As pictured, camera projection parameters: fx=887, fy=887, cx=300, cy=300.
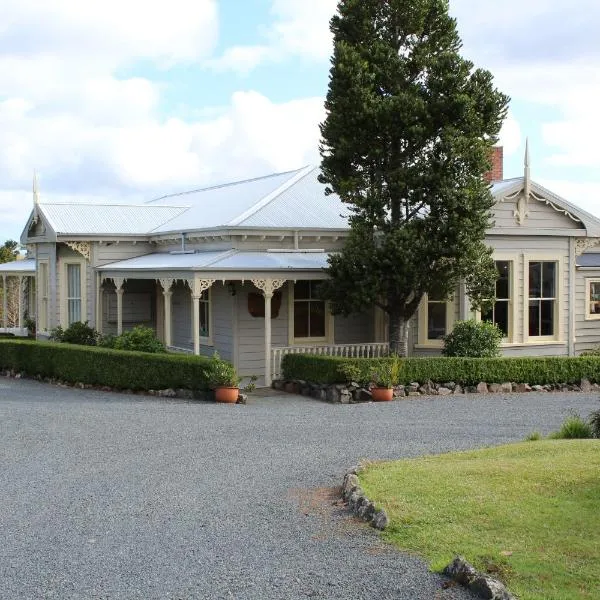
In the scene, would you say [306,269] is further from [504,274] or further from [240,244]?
[504,274]

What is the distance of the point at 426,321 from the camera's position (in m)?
21.3

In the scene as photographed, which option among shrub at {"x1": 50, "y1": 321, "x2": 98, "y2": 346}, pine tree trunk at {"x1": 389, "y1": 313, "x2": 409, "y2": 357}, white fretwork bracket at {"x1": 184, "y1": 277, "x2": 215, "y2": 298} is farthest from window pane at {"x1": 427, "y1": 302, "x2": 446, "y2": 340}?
shrub at {"x1": 50, "y1": 321, "x2": 98, "y2": 346}

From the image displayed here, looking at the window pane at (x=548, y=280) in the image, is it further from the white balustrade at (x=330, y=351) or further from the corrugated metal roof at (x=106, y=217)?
the corrugated metal roof at (x=106, y=217)

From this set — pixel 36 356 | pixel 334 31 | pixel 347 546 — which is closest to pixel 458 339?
pixel 334 31

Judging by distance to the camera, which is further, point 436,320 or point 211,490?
point 436,320

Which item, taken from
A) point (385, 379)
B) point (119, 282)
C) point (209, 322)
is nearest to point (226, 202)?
point (119, 282)

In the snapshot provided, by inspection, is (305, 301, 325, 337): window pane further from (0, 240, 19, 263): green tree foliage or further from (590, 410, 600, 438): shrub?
(0, 240, 19, 263): green tree foliage

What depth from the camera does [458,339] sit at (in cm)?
1992

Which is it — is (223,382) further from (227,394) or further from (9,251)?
(9,251)

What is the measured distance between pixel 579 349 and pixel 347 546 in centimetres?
1640

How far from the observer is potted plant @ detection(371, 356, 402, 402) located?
17.8 meters

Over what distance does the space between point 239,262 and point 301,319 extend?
8.87ft

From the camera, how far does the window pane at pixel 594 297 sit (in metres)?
23.8

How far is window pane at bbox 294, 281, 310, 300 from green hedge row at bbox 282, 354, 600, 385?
2313 millimetres
